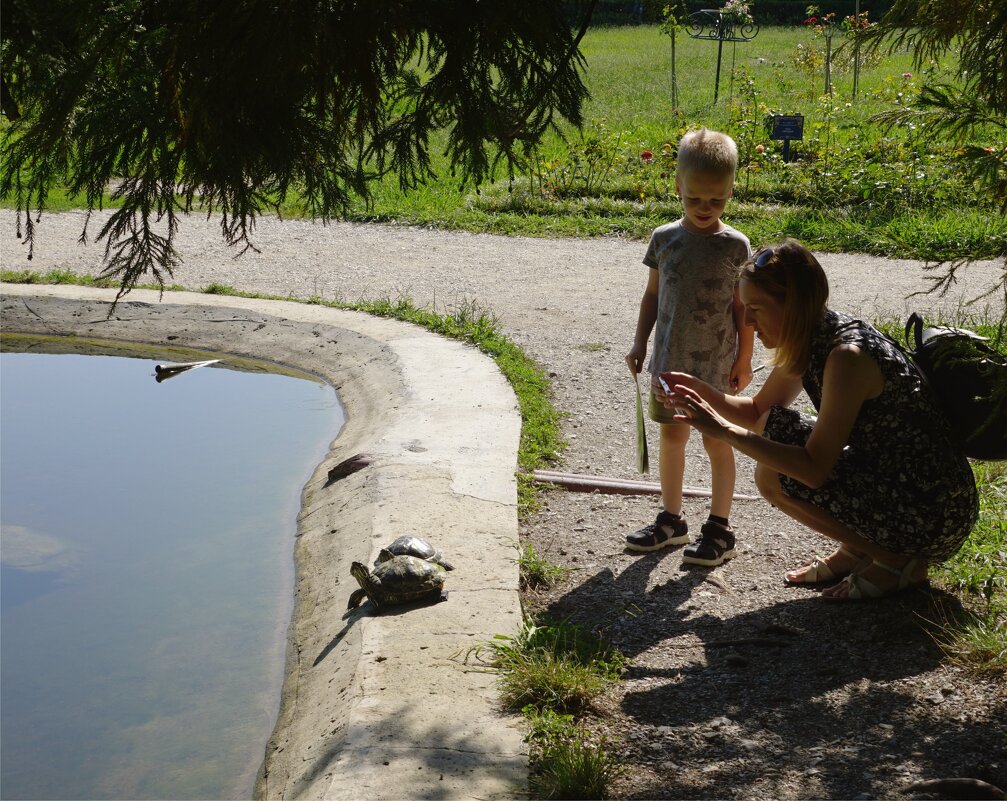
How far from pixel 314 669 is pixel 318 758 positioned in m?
0.74

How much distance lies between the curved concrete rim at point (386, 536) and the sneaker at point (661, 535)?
0.49 metres

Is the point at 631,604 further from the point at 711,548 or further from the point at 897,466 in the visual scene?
the point at 897,466

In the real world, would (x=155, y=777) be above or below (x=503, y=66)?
below

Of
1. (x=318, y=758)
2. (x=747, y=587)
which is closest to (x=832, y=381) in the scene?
(x=747, y=587)

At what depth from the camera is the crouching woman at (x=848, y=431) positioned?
3244 millimetres

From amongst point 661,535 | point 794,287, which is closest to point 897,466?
point 794,287

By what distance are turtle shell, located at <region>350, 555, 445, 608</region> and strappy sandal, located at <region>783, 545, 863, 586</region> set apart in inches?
50.1

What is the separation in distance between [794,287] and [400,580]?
1.60 m

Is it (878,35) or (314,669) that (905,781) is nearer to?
(314,669)

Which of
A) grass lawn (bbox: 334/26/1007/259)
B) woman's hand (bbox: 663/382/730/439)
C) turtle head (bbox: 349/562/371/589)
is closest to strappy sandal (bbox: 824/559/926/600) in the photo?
woman's hand (bbox: 663/382/730/439)

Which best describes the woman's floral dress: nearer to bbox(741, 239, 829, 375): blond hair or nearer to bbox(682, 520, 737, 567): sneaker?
bbox(741, 239, 829, 375): blond hair

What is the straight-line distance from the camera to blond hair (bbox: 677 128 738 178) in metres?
3.76

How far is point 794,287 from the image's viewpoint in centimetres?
332

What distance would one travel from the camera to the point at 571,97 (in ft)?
11.0
